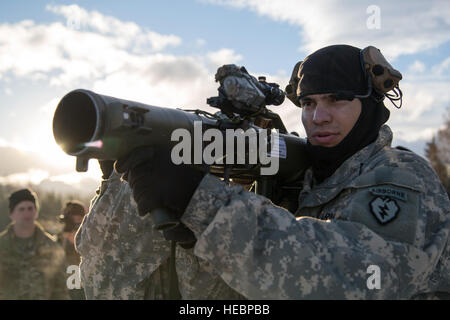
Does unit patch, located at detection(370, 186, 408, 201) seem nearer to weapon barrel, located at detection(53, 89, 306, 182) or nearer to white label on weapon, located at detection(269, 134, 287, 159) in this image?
white label on weapon, located at detection(269, 134, 287, 159)

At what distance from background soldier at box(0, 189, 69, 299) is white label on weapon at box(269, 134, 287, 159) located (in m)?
5.20

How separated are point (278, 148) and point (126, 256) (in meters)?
1.03

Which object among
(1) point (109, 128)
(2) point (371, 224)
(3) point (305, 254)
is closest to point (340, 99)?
(2) point (371, 224)

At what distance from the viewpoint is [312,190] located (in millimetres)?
2809

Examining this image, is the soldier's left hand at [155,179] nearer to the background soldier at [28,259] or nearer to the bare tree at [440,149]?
the background soldier at [28,259]

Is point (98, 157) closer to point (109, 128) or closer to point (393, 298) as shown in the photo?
point (109, 128)

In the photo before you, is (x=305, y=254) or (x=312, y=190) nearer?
(x=305, y=254)

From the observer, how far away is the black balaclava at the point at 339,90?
112 inches

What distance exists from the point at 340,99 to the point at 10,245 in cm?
583

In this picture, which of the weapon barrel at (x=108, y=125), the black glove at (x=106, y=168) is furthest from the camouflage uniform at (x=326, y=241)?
the black glove at (x=106, y=168)

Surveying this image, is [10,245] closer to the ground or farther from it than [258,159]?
closer to the ground

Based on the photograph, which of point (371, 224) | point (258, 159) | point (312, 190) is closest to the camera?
point (371, 224)

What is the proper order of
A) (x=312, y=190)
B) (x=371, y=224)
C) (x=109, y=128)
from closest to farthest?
(x=109, y=128) → (x=371, y=224) → (x=312, y=190)

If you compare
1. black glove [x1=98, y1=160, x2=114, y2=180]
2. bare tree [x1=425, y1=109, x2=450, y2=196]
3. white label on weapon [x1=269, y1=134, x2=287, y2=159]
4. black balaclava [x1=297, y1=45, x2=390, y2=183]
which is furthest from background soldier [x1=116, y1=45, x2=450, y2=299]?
bare tree [x1=425, y1=109, x2=450, y2=196]
